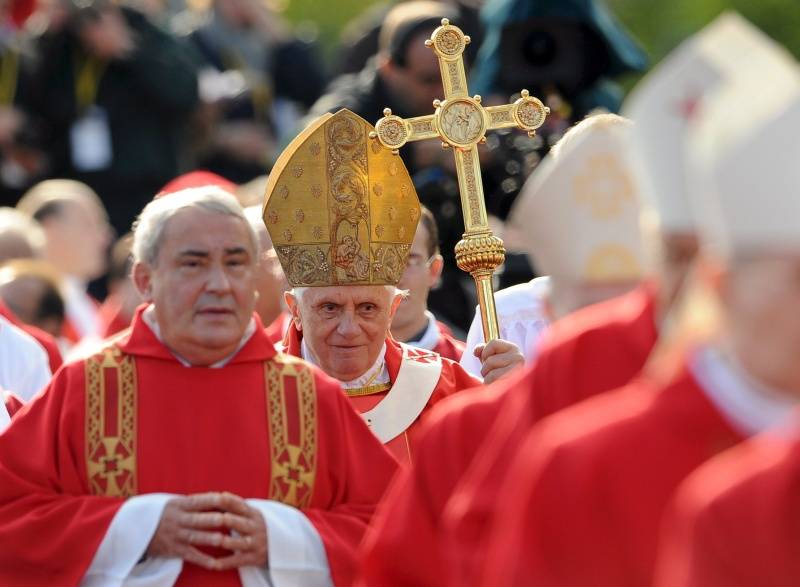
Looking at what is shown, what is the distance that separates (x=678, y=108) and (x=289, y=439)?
2.62m

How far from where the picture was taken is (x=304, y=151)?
7297mm

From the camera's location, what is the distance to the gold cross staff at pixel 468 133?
22.9 feet

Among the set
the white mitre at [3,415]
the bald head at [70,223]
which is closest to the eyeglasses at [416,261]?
the white mitre at [3,415]

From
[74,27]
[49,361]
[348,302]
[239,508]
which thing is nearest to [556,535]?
[239,508]

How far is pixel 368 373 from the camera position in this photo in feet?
24.1

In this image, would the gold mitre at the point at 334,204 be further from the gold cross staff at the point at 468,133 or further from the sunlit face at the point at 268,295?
the sunlit face at the point at 268,295

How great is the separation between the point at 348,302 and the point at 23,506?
→ 151 centimetres

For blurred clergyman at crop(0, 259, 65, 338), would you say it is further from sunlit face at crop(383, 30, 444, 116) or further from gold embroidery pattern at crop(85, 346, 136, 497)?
gold embroidery pattern at crop(85, 346, 136, 497)

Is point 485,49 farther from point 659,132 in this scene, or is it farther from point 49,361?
point 659,132

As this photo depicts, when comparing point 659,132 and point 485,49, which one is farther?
point 485,49

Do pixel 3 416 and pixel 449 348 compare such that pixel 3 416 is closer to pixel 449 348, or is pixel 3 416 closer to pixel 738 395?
pixel 449 348

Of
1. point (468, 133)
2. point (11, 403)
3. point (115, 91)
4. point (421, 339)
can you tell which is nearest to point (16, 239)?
point (115, 91)

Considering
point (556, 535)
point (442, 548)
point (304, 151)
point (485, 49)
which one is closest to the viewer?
point (556, 535)

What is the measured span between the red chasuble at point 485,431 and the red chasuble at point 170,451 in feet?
3.08
